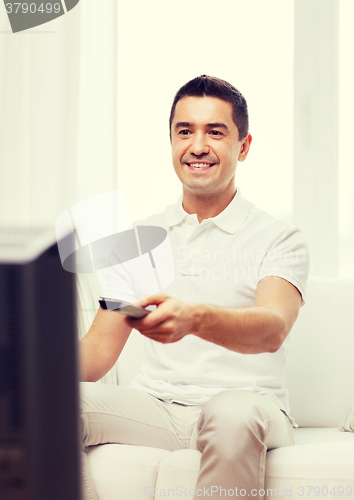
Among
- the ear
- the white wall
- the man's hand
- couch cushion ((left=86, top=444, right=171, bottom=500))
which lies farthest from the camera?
the white wall

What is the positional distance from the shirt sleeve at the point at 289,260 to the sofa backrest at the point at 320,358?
25cm

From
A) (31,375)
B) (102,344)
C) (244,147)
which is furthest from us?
(244,147)

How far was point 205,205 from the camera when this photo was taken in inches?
55.4

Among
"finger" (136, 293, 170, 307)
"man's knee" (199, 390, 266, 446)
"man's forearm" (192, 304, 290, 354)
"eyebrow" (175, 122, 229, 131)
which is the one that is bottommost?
"man's knee" (199, 390, 266, 446)

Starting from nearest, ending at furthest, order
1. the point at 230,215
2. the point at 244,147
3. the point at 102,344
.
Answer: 1. the point at 102,344
2. the point at 230,215
3. the point at 244,147

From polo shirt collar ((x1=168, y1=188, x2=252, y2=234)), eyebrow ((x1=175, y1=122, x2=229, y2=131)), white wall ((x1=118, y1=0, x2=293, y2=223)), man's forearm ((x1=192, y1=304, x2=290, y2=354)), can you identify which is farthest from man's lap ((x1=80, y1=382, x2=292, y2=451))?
white wall ((x1=118, y1=0, x2=293, y2=223))

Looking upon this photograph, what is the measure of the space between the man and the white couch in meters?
0.05

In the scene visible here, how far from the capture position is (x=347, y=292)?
144cm

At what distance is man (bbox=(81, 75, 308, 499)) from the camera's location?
866mm

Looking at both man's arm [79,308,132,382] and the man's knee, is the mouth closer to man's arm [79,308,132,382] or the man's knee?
man's arm [79,308,132,382]

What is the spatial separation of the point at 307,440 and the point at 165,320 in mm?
648

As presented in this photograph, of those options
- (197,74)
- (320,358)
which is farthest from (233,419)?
(197,74)

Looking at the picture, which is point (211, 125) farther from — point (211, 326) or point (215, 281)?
point (211, 326)

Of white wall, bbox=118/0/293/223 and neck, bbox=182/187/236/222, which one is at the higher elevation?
white wall, bbox=118/0/293/223
